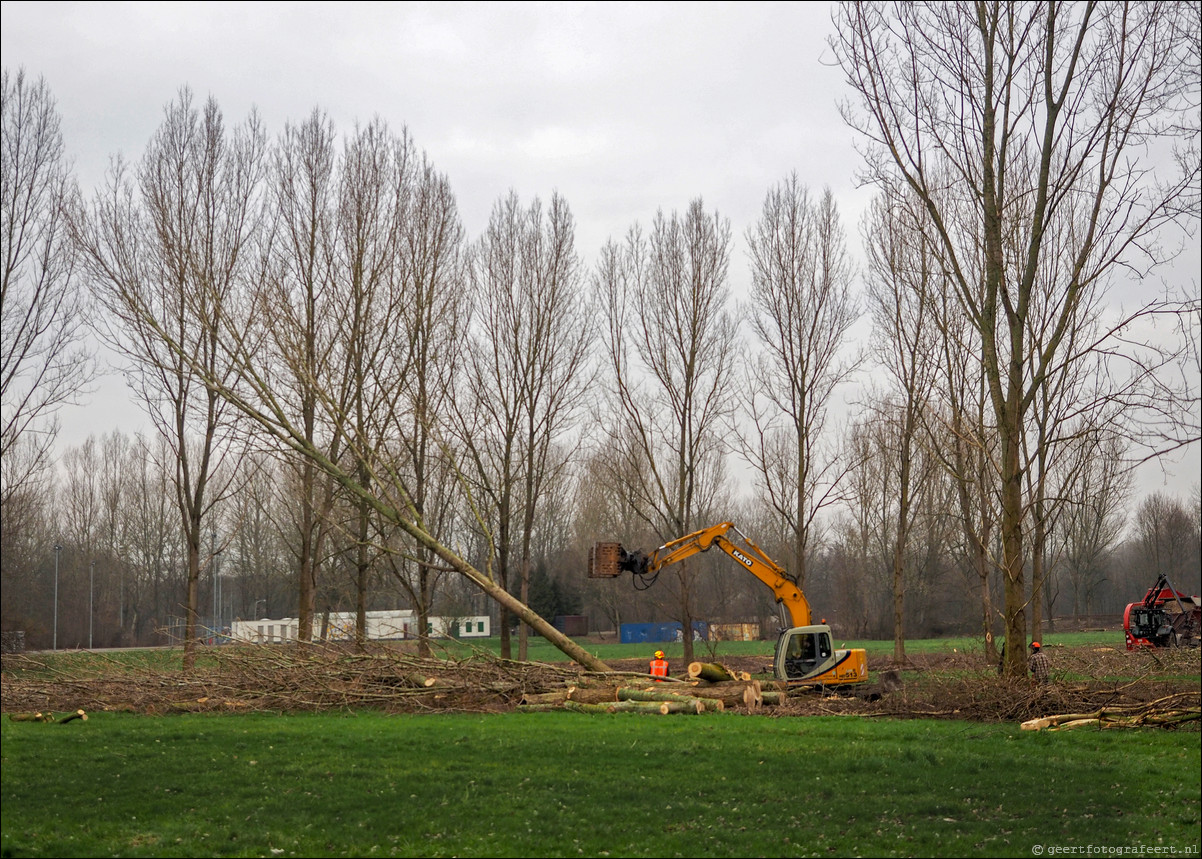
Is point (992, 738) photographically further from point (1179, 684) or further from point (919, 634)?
point (919, 634)

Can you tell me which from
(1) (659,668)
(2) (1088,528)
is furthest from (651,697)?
(2) (1088,528)

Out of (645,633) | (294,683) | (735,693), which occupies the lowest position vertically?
(645,633)

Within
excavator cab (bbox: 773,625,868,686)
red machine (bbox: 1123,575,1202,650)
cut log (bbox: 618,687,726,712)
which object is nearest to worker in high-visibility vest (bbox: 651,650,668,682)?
cut log (bbox: 618,687,726,712)

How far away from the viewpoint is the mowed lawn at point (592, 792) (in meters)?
7.66

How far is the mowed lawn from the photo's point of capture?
7660 mm

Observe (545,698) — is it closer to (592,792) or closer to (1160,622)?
(592,792)

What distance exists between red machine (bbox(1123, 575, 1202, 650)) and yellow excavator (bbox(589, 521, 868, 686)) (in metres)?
13.1

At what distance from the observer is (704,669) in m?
18.2

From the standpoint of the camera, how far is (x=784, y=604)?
19.8m

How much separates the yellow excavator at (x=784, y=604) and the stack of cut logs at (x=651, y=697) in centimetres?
113

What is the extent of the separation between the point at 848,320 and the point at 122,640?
4672 centimetres

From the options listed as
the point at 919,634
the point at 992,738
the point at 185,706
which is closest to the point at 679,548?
the point at 992,738

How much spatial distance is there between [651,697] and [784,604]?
487 centimetres

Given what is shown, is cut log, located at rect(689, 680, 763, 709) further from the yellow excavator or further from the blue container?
the blue container
